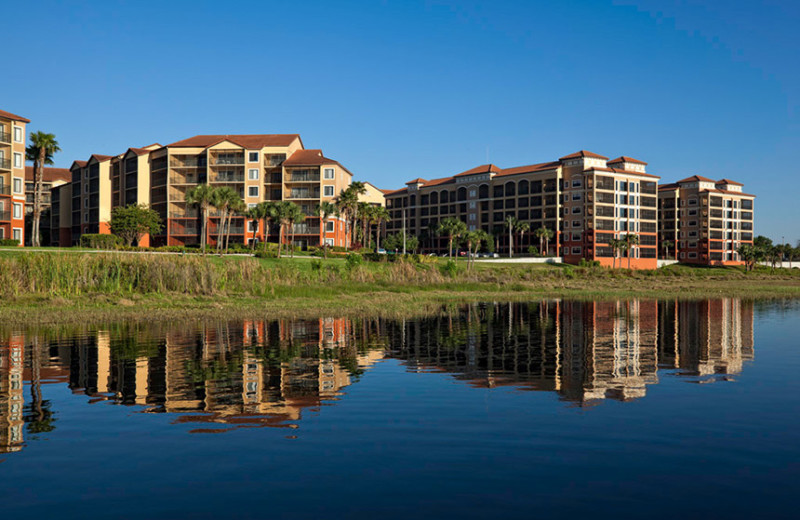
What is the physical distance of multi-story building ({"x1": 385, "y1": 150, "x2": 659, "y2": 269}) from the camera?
5728 inches

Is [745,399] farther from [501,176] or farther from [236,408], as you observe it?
[501,176]

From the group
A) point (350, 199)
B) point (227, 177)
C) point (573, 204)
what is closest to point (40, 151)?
point (227, 177)

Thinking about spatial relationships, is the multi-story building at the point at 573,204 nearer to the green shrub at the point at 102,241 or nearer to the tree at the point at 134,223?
the tree at the point at 134,223

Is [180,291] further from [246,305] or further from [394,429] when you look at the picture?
[394,429]

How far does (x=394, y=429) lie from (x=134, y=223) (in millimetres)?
107370

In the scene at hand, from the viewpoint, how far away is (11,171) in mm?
85750

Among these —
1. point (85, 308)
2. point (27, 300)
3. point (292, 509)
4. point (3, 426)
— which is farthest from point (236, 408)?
point (27, 300)

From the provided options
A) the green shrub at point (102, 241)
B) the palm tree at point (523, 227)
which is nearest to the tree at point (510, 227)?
the palm tree at point (523, 227)

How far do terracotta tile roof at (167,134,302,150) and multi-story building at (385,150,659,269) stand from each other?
29224mm

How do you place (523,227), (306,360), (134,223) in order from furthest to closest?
(523,227) < (134,223) < (306,360)

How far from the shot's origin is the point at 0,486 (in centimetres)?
880

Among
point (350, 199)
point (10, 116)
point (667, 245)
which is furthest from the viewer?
point (667, 245)

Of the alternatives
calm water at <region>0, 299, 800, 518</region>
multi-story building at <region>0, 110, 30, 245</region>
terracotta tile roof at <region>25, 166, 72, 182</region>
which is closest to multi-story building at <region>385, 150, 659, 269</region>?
multi-story building at <region>0, 110, 30, 245</region>

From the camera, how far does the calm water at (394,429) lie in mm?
8430
